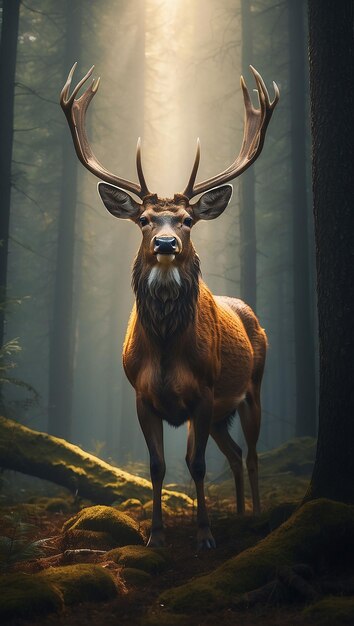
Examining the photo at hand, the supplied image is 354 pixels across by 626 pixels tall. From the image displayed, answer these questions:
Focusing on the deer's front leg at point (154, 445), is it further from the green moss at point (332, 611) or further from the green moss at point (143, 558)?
the green moss at point (332, 611)

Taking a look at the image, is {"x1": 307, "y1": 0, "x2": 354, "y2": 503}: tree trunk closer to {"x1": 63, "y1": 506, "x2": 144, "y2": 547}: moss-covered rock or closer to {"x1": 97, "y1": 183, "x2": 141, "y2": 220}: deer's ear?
{"x1": 63, "y1": 506, "x2": 144, "y2": 547}: moss-covered rock

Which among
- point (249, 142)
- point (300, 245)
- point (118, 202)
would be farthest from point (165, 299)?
point (300, 245)

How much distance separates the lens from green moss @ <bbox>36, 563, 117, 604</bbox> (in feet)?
14.1

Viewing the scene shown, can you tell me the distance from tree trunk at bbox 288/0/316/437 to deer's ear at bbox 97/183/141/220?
9.75m

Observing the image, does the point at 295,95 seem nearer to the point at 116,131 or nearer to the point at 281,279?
the point at 116,131

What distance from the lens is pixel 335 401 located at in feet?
17.9

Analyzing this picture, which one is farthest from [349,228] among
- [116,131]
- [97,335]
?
[97,335]

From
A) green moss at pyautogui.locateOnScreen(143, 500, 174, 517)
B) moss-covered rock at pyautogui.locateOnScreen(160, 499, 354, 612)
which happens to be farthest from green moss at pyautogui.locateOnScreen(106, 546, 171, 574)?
green moss at pyautogui.locateOnScreen(143, 500, 174, 517)

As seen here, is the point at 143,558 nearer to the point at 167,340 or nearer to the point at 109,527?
the point at 109,527

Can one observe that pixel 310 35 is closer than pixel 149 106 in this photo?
Yes

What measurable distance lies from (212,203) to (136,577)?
13.7ft

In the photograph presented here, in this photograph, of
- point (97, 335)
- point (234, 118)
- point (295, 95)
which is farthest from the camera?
point (97, 335)

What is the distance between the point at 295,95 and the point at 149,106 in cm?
898

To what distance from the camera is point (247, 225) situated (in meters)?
18.2
